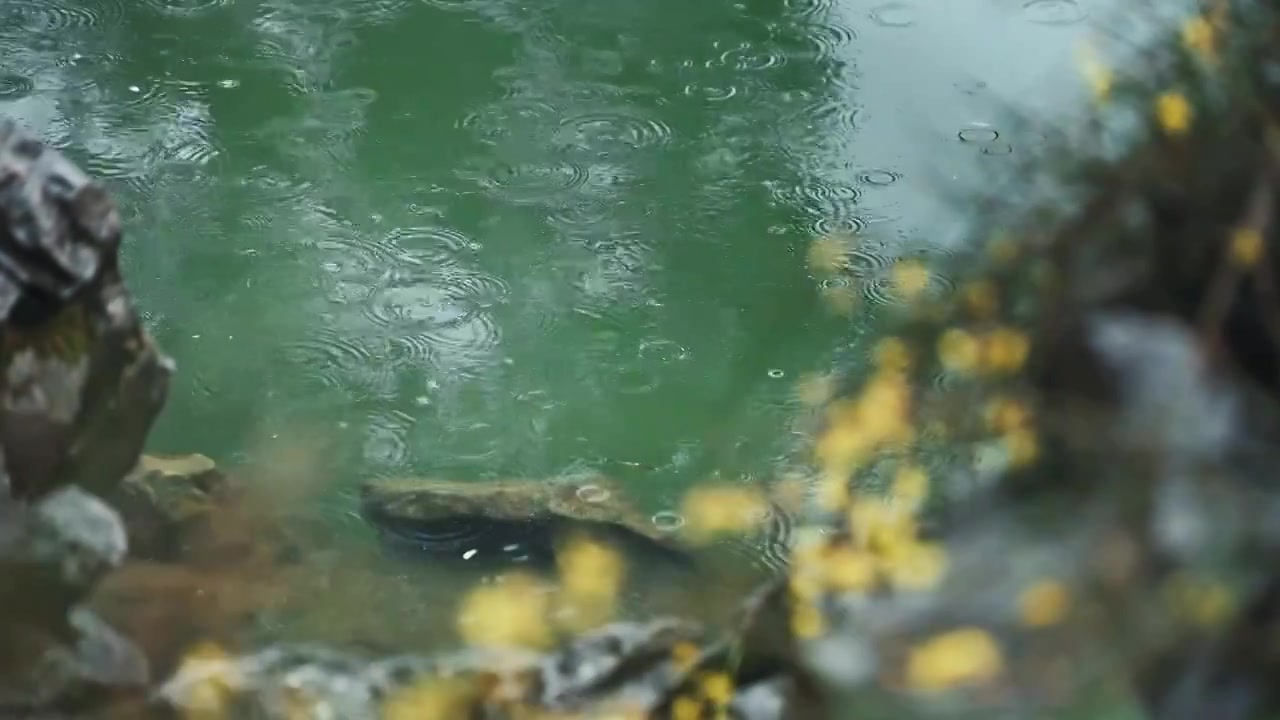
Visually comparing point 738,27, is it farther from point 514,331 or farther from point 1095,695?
point 1095,695

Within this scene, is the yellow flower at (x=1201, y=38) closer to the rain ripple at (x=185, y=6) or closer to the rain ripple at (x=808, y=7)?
the rain ripple at (x=808, y=7)

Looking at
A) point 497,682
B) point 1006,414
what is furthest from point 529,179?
point 1006,414

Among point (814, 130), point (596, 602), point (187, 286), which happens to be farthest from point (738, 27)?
point (596, 602)

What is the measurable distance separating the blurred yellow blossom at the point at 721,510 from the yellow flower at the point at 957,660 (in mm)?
968

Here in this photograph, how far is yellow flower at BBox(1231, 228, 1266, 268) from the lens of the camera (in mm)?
564

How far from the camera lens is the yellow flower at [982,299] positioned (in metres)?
0.74

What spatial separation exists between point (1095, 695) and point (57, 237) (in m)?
1.21

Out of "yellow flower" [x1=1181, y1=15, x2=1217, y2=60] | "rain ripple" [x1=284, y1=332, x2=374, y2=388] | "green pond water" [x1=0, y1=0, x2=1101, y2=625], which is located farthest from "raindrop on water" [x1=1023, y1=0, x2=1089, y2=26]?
"yellow flower" [x1=1181, y1=15, x2=1217, y2=60]

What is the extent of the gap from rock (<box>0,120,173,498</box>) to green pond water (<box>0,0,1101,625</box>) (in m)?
0.52

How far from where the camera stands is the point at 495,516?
2.01m

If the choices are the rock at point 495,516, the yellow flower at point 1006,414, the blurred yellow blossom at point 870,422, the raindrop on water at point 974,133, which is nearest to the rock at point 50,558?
the rock at point 495,516

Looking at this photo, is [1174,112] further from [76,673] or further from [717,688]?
[76,673]

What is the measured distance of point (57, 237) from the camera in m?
1.44

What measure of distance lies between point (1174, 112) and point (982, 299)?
0.46 feet
